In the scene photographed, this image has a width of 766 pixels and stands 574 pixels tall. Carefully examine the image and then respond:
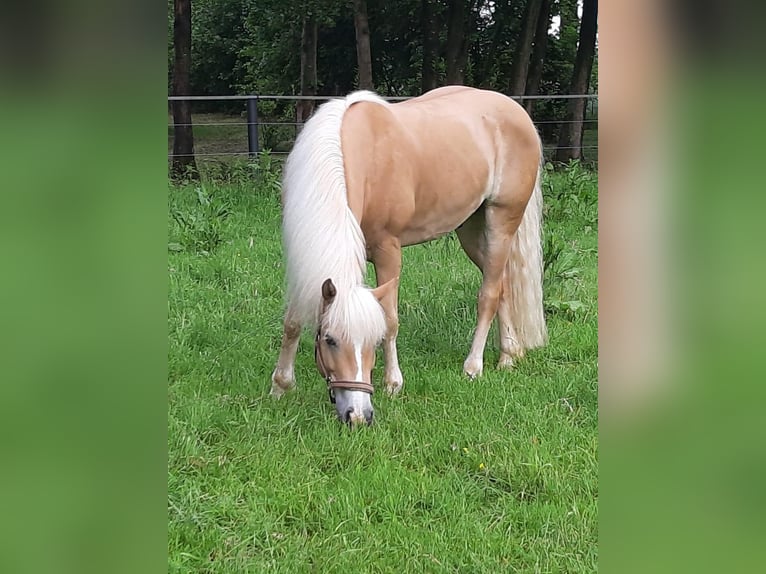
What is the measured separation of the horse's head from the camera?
286 cm

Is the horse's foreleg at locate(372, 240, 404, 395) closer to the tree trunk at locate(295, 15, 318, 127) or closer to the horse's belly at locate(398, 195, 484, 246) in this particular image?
the horse's belly at locate(398, 195, 484, 246)

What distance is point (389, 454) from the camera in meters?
2.90

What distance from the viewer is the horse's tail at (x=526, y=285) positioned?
4.38 meters

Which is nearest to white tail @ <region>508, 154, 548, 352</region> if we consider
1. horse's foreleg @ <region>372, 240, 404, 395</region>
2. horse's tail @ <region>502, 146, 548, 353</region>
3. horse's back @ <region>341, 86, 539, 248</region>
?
horse's tail @ <region>502, 146, 548, 353</region>

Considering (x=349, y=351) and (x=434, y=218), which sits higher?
(x=434, y=218)

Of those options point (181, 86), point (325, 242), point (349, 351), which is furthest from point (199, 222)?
point (181, 86)

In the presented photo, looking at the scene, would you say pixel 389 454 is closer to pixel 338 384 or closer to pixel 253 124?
pixel 338 384

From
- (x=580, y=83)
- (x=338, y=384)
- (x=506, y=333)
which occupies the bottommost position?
(x=506, y=333)

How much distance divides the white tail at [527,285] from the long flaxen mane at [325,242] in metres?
1.60

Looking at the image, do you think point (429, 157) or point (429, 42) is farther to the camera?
point (429, 42)

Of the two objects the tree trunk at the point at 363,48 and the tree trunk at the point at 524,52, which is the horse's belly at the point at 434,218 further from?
the tree trunk at the point at 524,52

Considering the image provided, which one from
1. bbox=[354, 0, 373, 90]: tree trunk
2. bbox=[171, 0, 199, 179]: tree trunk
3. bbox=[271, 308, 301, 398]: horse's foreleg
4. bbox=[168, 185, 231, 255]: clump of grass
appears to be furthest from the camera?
bbox=[354, 0, 373, 90]: tree trunk

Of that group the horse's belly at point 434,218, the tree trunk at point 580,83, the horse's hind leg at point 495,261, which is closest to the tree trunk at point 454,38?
the tree trunk at point 580,83

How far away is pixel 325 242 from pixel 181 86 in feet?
30.4
